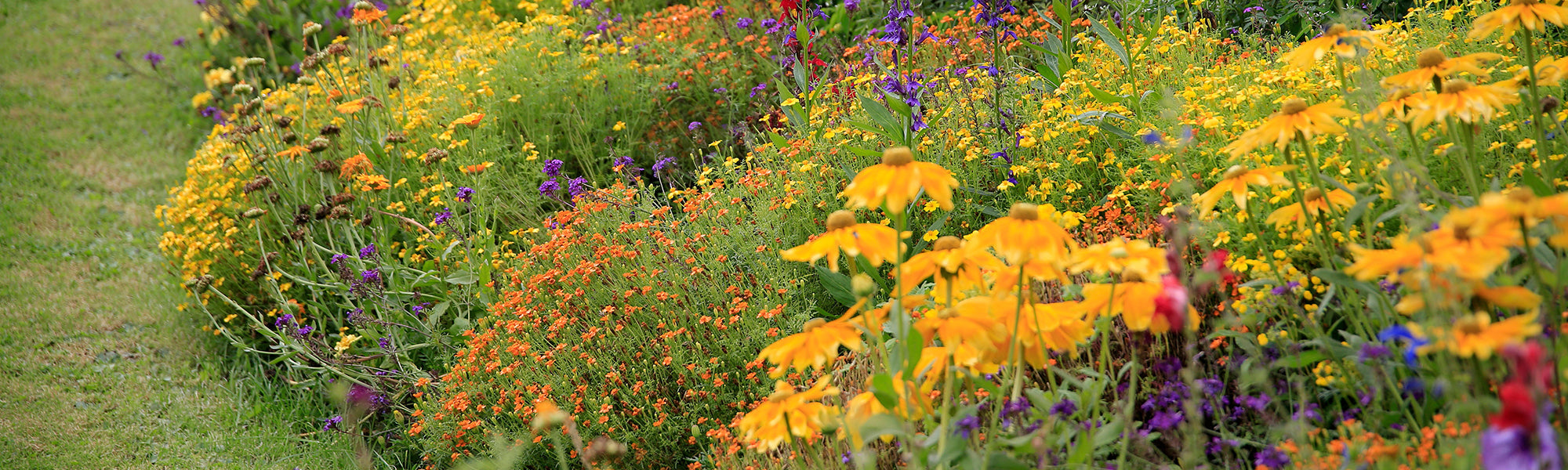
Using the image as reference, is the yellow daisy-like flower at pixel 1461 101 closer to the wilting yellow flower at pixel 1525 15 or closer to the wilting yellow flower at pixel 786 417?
the wilting yellow flower at pixel 1525 15

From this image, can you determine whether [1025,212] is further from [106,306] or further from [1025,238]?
[106,306]

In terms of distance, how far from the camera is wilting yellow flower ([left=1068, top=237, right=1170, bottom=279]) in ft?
4.09

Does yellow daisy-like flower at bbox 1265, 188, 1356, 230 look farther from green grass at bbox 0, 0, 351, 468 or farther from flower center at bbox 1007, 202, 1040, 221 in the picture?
green grass at bbox 0, 0, 351, 468

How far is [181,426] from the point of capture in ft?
11.0

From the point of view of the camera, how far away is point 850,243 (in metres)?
1.44

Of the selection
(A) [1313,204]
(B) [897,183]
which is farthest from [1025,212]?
(A) [1313,204]

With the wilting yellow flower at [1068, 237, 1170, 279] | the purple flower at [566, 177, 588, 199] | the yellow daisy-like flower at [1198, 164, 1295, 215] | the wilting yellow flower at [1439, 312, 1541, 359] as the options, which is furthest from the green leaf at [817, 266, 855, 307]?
the wilting yellow flower at [1439, 312, 1541, 359]

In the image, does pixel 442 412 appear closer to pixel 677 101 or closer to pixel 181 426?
pixel 181 426

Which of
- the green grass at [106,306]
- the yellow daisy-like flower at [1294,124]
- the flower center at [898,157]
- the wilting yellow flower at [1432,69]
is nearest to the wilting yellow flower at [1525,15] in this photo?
the wilting yellow flower at [1432,69]

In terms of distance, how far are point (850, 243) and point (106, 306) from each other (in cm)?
427

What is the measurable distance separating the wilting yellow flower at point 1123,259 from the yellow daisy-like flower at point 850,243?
0.87 ft

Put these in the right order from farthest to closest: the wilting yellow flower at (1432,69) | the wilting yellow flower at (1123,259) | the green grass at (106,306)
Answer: the green grass at (106,306) < the wilting yellow flower at (1432,69) < the wilting yellow flower at (1123,259)

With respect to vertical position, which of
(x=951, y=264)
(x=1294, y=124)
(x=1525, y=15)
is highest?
(x=1525, y=15)

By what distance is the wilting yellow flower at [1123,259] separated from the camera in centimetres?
125
